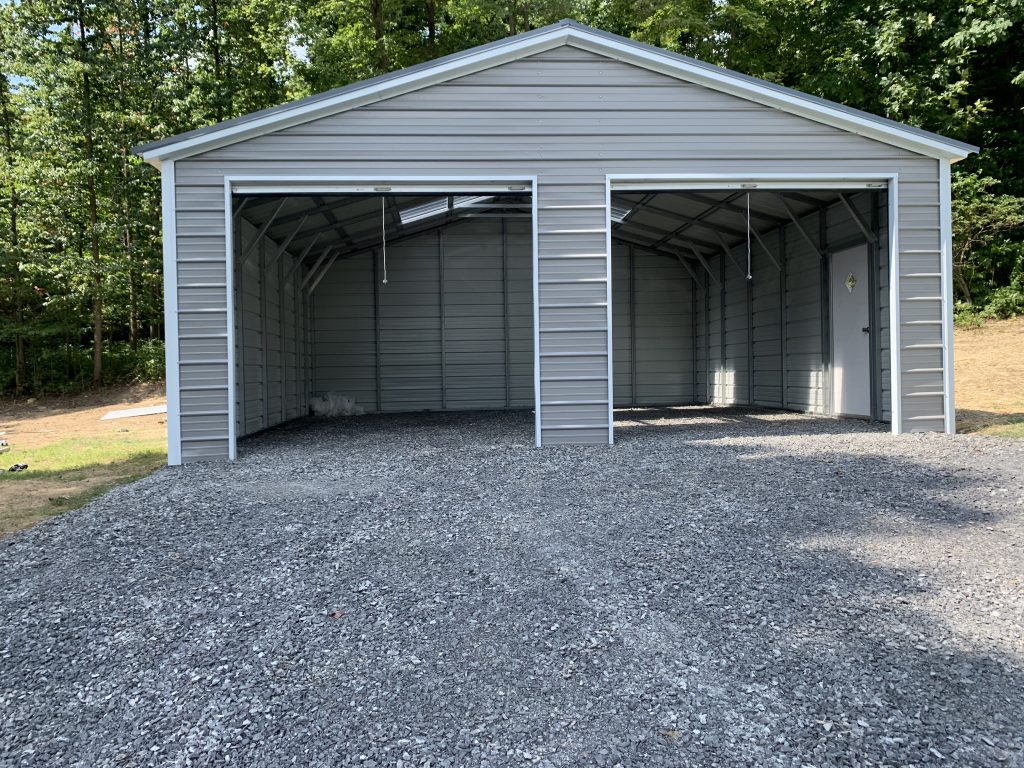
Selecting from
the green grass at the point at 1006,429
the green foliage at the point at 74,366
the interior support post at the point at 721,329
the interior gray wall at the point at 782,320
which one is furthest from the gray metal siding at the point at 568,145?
the green foliage at the point at 74,366

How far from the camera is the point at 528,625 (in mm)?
3184

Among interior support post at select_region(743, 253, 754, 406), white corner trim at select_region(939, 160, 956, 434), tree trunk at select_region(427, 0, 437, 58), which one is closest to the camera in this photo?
white corner trim at select_region(939, 160, 956, 434)

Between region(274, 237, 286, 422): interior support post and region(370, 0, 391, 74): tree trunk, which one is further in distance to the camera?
region(370, 0, 391, 74): tree trunk

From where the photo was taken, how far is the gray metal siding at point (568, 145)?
7.88 m

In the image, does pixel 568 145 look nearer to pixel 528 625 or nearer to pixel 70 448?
pixel 528 625

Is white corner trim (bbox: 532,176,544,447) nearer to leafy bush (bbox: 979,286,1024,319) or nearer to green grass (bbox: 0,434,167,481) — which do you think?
green grass (bbox: 0,434,167,481)

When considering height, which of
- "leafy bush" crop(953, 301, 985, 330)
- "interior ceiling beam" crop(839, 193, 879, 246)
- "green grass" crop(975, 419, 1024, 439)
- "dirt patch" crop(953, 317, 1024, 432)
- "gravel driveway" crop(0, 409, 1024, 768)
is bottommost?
"gravel driveway" crop(0, 409, 1024, 768)

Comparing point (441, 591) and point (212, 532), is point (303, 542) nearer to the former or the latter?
point (212, 532)

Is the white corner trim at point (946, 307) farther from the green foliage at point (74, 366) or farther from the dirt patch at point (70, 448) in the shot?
the green foliage at point (74, 366)

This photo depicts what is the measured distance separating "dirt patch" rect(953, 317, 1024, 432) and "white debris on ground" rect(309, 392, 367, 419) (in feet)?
33.3

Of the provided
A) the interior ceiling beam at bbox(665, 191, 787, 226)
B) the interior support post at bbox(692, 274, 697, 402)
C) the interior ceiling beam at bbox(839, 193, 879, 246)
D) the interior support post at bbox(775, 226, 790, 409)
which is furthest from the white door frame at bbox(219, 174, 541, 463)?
the interior support post at bbox(692, 274, 697, 402)

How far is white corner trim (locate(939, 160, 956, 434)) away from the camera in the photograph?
27.1ft

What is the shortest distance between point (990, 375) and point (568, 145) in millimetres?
9472

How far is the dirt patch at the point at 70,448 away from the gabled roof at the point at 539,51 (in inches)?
131
